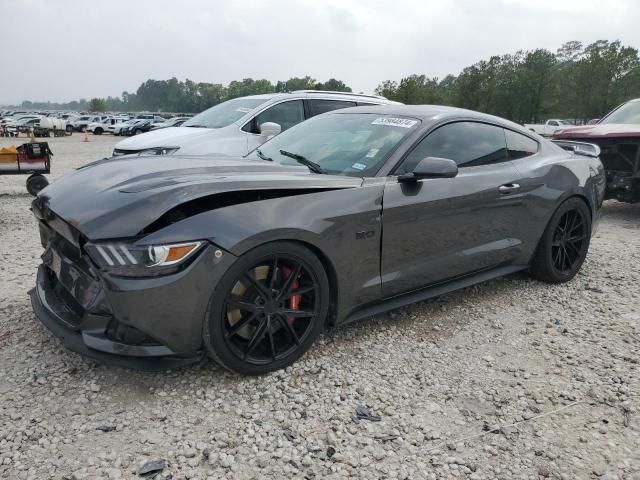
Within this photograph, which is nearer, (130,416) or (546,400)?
(130,416)

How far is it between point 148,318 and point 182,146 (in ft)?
15.7

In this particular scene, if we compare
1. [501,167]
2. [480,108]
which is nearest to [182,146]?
[501,167]

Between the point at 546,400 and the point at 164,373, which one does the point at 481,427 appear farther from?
the point at 164,373

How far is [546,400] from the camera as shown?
8.66 ft

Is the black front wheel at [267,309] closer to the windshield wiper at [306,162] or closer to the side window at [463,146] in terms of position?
the windshield wiper at [306,162]

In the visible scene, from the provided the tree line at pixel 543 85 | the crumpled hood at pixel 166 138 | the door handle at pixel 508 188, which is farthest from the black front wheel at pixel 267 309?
the tree line at pixel 543 85

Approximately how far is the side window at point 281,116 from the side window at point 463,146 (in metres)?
3.89

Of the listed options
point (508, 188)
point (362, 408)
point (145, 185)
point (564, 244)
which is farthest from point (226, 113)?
point (362, 408)

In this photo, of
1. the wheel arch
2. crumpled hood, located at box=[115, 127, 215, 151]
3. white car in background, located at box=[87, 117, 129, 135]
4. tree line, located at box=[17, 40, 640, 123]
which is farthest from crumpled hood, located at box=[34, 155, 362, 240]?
white car in background, located at box=[87, 117, 129, 135]

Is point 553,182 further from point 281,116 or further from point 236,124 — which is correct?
point 236,124

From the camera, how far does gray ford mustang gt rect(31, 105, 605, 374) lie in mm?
2342

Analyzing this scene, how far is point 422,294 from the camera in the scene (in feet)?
11.0

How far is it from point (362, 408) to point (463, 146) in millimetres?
2039

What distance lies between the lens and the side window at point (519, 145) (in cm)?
394
